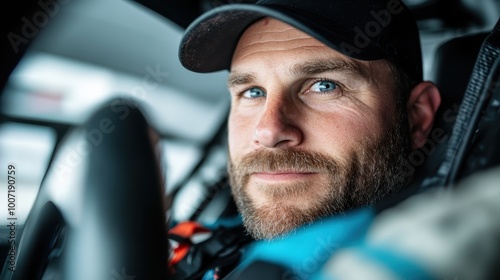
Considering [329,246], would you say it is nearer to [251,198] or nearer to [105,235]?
[105,235]

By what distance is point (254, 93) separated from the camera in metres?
1.22

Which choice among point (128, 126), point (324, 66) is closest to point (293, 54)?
point (324, 66)

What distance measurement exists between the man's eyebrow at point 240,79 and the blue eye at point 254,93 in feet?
0.08

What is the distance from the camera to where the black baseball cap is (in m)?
1.00

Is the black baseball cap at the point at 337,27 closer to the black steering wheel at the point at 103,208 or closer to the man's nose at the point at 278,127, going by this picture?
the man's nose at the point at 278,127

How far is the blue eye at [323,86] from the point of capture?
1.12m

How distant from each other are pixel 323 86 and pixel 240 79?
0.20 meters

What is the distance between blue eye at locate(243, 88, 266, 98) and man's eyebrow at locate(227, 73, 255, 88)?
0.08 ft

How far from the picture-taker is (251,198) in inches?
44.6

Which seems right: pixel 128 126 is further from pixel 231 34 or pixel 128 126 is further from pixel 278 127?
pixel 231 34

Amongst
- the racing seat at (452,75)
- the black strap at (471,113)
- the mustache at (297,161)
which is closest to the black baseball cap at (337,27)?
the racing seat at (452,75)

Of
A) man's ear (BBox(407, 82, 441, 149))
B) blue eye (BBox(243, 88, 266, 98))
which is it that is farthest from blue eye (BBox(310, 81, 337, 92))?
man's ear (BBox(407, 82, 441, 149))

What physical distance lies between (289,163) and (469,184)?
1.94 ft

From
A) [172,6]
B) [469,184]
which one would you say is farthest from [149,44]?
[469,184]
